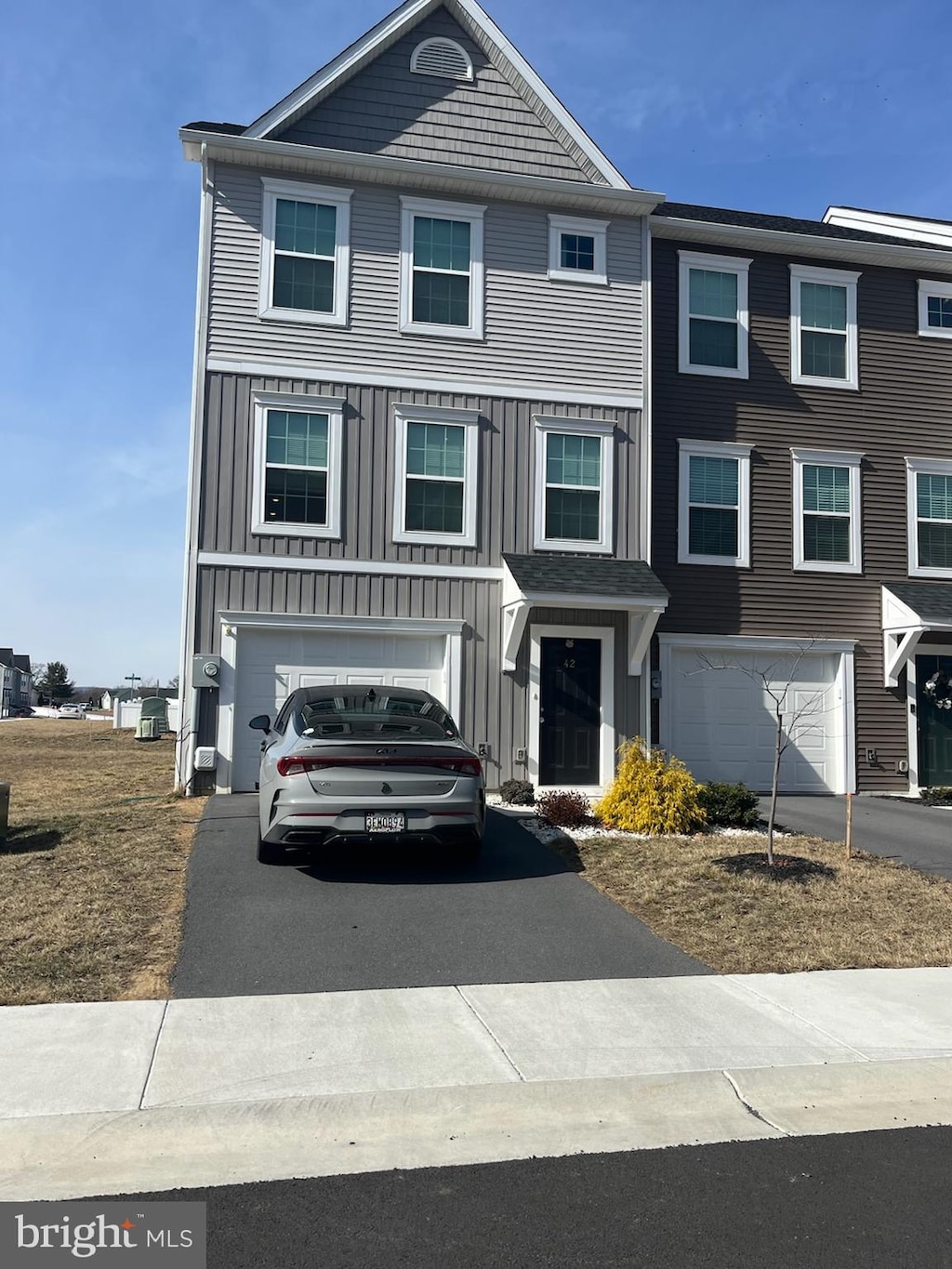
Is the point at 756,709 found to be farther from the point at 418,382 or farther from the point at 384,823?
the point at 384,823

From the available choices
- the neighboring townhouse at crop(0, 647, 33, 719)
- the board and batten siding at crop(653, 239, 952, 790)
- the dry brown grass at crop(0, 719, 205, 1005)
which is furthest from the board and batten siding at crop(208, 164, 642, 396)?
the neighboring townhouse at crop(0, 647, 33, 719)

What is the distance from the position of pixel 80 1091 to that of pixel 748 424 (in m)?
14.3

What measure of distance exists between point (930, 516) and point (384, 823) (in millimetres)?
12329

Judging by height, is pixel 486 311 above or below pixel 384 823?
above

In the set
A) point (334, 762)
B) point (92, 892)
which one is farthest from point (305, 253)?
point (92, 892)

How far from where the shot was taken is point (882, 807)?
47.6 ft

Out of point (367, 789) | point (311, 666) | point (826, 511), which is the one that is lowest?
point (367, 789)

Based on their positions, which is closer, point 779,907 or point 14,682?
point 779,907

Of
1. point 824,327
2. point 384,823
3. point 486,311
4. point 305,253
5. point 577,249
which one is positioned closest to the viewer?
point 384,823

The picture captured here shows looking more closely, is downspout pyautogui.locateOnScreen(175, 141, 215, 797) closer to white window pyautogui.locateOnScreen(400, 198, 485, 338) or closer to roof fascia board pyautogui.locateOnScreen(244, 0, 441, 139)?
roof fascia board pyautogui.locateOnScreen(244, 0, 441, 139)

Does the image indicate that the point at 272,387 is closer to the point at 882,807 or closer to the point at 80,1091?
the point at 882,807

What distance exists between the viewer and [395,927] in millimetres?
7625

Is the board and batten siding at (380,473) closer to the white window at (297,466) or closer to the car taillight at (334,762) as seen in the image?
the white window at (297,466)

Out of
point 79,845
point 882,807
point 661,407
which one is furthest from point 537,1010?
point 661,407
